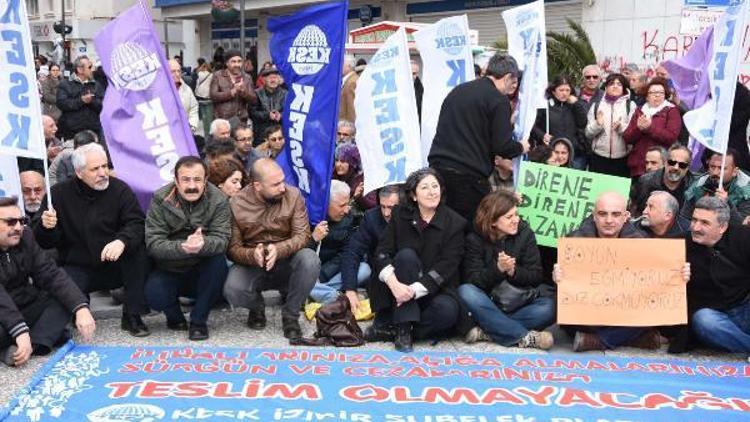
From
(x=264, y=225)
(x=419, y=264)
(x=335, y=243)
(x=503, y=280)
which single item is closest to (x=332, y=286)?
(x=335, y=243)

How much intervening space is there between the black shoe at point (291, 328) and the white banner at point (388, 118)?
4.93 feet

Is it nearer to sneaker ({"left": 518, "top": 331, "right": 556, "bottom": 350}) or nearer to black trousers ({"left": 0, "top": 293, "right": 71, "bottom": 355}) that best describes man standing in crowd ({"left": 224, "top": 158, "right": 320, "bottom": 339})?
black trousers ({"left": 0, "top": 293, "right": 71, "bottom": 355})

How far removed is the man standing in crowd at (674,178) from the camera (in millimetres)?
7055

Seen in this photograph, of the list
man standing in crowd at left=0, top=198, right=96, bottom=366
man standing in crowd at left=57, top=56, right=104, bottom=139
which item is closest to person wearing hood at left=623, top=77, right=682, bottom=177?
man standing in crowd at left=0, top=198, right=96, bottom=366

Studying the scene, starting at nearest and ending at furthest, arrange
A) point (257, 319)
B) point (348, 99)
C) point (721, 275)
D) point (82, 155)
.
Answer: point (721, 275) → point (82, 155) → point (257, 319) → point (348, 99)

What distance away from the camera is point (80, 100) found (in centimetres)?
1096

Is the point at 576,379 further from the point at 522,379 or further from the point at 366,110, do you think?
the point at 366,110

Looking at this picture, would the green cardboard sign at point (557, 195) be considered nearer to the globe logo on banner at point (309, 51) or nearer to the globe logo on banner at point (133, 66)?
the globe logo on banner at point (309, 51)

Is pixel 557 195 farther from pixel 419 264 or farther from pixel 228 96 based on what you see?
pixel 228 96

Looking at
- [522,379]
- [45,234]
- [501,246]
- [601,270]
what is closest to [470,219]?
[501,246]

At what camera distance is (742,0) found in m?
6.38

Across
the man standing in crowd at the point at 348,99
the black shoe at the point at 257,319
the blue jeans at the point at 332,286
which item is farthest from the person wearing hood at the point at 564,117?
the black shoe at the point at 257,319

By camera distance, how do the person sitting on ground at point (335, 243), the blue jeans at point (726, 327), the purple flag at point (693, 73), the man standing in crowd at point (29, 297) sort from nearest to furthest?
the man standing in crowd at point (29, 297) → the blue jeans at point (726, 327) → the person sitting on ground at point (335, 243) → the purple flag at point (693, 73)

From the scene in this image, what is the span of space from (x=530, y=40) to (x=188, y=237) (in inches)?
150
